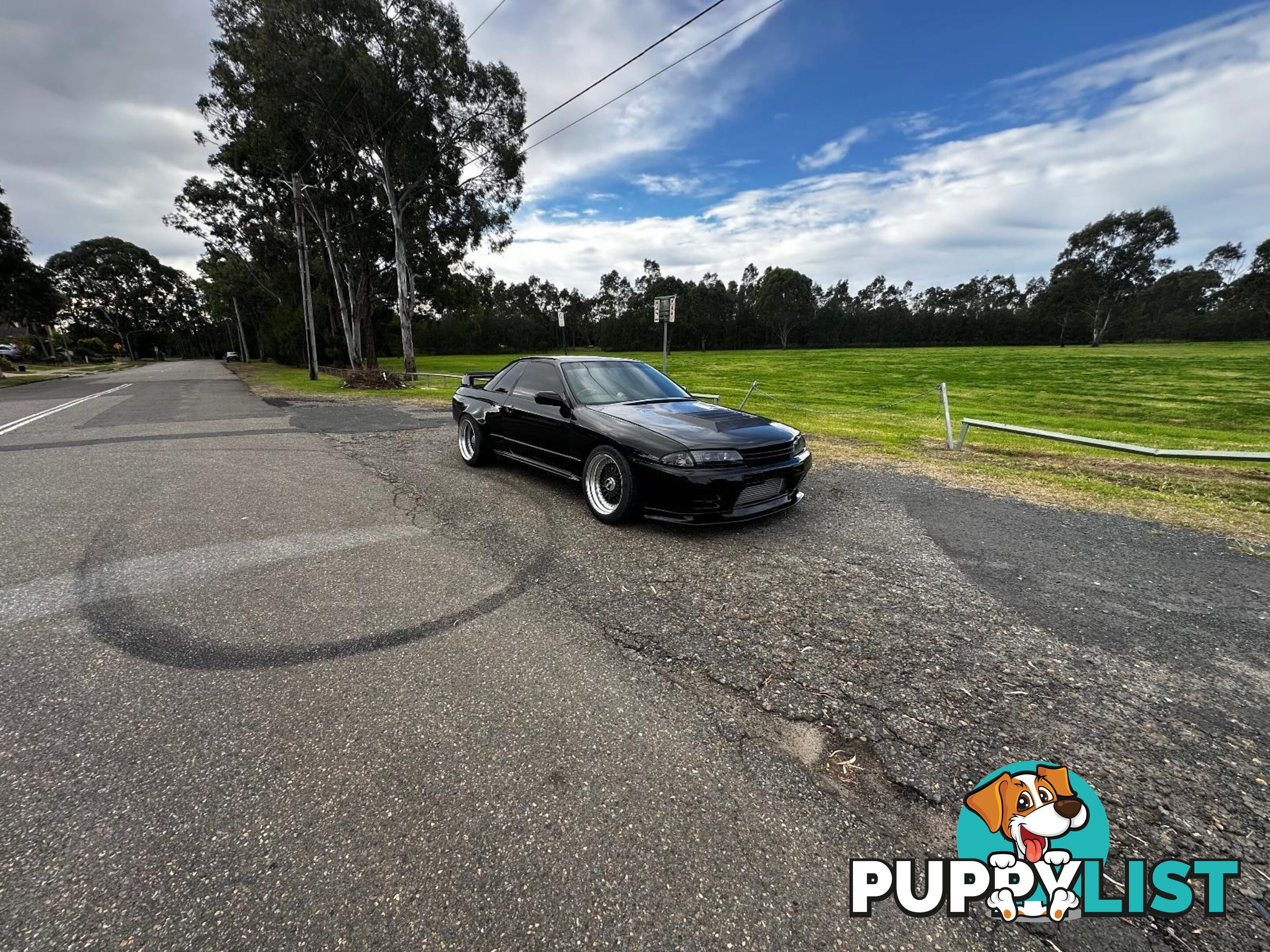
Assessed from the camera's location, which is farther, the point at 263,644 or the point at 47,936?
the point at 263,644

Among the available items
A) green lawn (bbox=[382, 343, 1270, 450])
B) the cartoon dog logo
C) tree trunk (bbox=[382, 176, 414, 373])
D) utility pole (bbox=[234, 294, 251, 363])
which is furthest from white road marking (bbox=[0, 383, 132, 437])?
utility pole (bbox=[234, 294, 251, 363])

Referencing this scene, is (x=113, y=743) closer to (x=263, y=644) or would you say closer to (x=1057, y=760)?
(x=263, y=644)

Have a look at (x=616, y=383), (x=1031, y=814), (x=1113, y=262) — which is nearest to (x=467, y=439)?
(x=616, y=383)

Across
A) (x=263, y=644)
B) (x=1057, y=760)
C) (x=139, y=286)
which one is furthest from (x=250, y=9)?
(x=139, y=286)

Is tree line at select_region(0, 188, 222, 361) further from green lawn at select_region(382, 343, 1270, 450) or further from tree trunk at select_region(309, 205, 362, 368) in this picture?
green lawn at select_region(382, 343, 1270, 450)

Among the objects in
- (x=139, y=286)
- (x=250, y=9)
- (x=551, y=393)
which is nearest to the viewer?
(x=551, y=393)

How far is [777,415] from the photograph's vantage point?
39.3ft

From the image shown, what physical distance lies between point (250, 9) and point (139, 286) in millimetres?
86493

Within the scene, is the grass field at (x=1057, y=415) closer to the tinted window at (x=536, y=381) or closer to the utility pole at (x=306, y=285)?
the utility pole at (x=306, y=285)

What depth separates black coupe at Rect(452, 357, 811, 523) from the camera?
402 cm

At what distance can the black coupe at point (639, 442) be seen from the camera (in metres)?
4.02

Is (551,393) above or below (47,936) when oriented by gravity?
above

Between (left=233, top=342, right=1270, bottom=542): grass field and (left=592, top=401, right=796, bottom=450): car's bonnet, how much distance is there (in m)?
2.91

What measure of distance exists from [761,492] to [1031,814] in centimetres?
276
